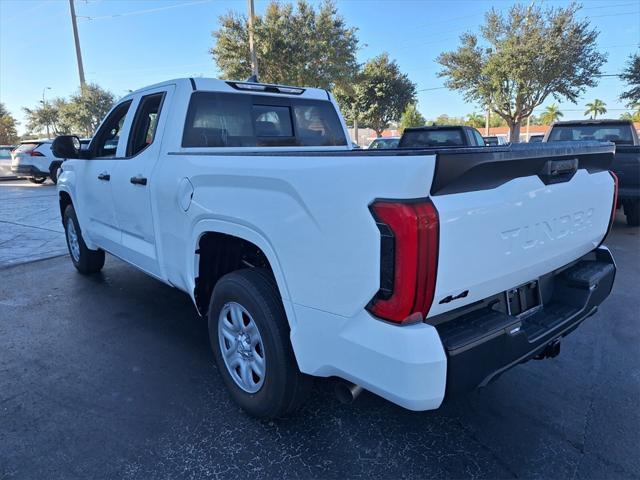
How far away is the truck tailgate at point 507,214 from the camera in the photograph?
5.74 ft

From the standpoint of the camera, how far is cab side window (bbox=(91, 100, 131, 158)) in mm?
4227

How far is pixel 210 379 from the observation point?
3135 millimetres

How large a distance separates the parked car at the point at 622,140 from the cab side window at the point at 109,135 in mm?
7045

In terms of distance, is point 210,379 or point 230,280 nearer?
point 230,280

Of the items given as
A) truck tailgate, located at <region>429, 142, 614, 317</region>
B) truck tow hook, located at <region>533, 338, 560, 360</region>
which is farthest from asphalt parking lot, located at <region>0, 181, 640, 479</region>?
truck tailgate, located at <region>429, 142, 614, 317</region>

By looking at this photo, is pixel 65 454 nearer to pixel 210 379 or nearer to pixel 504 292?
pixel 210 379

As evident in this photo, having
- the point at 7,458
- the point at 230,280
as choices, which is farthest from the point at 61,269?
the point at 230,280

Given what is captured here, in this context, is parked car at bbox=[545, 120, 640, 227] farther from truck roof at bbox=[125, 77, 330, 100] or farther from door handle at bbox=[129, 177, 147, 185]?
door handle at bbox=[129, 177, 147, 185]

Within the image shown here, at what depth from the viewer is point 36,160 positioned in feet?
57.1

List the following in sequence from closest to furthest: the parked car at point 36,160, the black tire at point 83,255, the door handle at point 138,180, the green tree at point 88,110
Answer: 1. the door handle at point 138,180
2. the black tire at point 83,255
3. the parked car at point 36,160
4. the green tree at point 88,110

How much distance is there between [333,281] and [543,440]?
155 cm

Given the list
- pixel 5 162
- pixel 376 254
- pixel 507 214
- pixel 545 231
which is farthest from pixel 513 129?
pixel 376 254

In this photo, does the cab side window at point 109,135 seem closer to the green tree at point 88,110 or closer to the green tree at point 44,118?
the green tree at point 88,110

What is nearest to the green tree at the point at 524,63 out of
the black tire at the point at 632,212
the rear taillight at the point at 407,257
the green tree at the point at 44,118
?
the black tire at the point at 632,212
